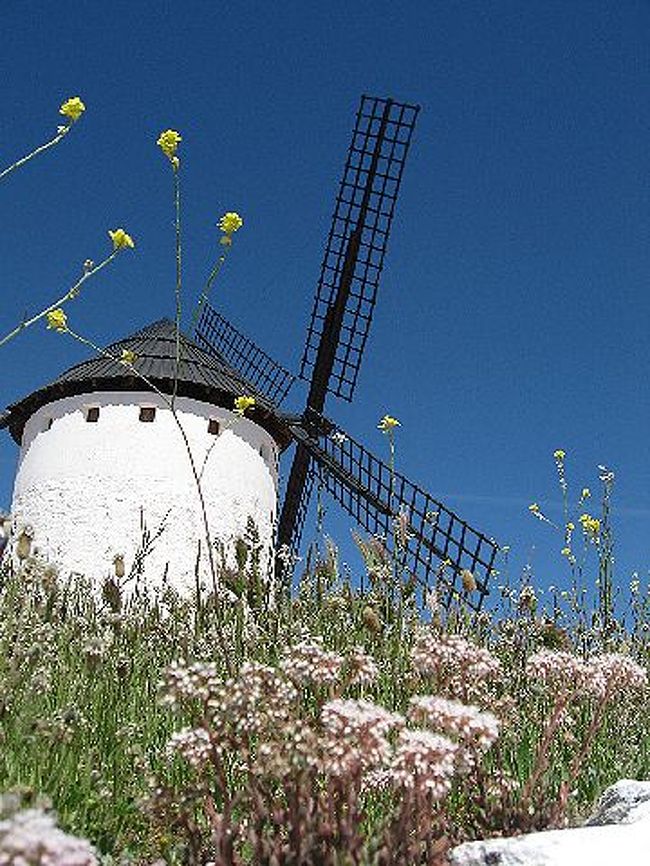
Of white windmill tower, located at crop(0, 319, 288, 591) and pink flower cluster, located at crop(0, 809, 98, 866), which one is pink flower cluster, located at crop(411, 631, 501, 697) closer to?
pink flower cluster, located at crop(0, 809, 98, 866)

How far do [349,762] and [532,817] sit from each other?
126 cm

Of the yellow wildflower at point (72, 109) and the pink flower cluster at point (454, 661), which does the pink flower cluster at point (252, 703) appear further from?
the yellow wildflower at point (72, 109)

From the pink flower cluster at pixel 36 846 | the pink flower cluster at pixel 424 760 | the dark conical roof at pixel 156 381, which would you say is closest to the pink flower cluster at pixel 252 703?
the pink flower cluster at pixel 424 760

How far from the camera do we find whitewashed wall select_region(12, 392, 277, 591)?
21484 millimetres

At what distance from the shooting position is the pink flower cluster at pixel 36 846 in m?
1.86

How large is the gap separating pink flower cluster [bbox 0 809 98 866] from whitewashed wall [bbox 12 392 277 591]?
62.5 ft

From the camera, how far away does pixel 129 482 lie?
2208 cm

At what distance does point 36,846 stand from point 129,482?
2055cm

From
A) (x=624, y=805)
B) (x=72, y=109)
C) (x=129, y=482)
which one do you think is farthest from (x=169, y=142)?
(x=129, y=482)

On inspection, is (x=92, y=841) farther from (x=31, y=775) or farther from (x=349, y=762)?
(x=349, y=762)

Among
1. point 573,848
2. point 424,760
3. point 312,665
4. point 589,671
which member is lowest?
point 573,848

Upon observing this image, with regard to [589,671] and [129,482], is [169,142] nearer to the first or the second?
[589,671]

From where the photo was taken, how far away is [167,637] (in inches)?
238

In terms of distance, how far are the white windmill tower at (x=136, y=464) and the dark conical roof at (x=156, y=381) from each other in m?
0.03
